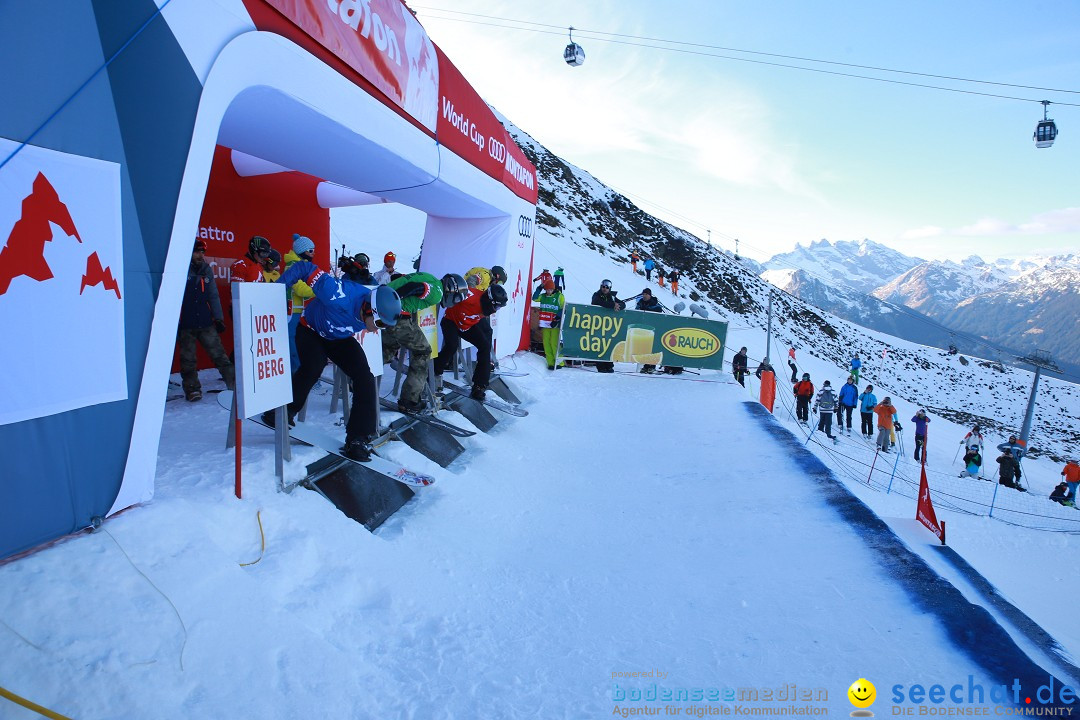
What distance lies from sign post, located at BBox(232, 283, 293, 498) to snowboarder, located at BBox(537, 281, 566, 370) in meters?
7.20

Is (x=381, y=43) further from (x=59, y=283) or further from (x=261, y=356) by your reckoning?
(x=59, y=283)

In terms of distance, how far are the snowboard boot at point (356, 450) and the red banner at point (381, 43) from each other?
121 inches

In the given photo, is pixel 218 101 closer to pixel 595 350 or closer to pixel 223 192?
pixel 223 192

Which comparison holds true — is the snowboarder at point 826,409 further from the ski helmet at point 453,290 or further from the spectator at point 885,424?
the ski helmet at point 453,290

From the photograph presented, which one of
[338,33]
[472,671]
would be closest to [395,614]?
[472,671]

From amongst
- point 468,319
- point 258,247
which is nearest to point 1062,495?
point 468,319

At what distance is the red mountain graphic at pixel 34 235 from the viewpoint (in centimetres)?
235

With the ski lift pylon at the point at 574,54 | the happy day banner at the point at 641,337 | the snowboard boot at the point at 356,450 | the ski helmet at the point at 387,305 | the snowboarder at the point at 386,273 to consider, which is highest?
the ski lift pylon at the point at 574,54

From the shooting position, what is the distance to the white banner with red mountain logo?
2.37 m

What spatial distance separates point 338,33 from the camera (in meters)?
4.52

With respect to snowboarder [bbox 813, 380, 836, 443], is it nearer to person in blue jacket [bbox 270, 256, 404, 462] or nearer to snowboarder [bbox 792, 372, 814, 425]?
snowboarder [bbox 792, 372, 814, 425]

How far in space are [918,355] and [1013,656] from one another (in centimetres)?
7243

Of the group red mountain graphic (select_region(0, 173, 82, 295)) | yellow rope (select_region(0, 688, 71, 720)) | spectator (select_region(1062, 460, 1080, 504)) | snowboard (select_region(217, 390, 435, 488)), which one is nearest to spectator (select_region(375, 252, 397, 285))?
snowboard (select_region(217, 390, 435, 488))

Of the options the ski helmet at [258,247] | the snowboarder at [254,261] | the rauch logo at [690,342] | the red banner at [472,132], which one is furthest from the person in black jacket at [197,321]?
the rauch logo at [690,342]
